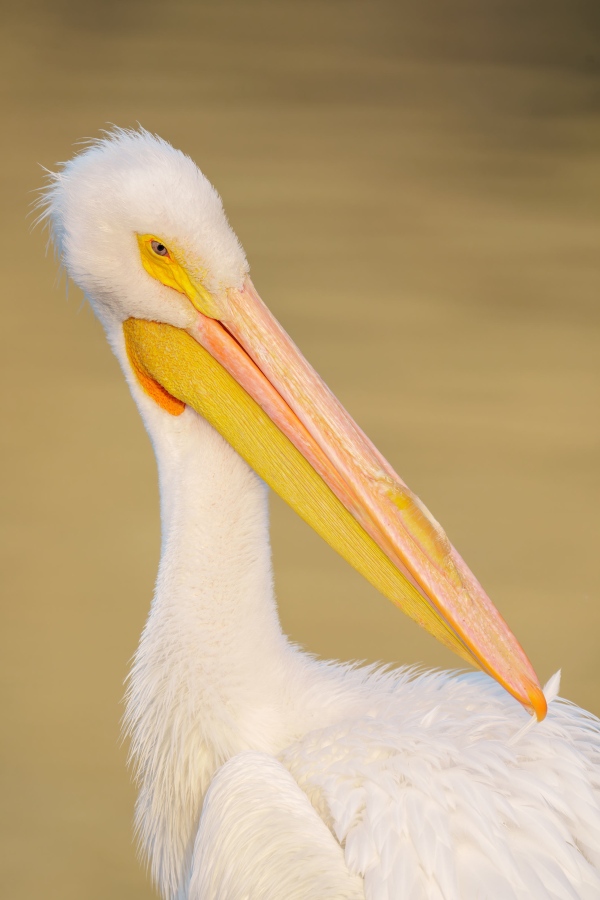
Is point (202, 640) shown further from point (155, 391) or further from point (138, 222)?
point (138, 222)

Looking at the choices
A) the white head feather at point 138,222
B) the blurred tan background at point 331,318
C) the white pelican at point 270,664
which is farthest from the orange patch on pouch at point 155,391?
the blurred tan background at point 331,318

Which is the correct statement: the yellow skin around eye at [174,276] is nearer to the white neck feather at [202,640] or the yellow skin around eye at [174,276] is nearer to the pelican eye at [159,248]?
the pelican eye at [159,248]

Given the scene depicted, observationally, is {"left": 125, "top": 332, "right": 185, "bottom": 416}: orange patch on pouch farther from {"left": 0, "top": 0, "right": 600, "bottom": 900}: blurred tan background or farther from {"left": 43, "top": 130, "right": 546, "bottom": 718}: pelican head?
{"left": 0, "top": 0, "right": 600, "bottom": 900}: blurred tan background

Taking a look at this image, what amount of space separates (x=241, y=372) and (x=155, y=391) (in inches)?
7.6

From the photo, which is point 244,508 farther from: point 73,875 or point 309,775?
point 73,875

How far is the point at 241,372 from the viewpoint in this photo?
1.80 metres

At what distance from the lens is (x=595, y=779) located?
173 cm

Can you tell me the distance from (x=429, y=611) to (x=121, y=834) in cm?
132

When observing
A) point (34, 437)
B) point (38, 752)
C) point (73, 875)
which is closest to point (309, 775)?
point (73, 875)

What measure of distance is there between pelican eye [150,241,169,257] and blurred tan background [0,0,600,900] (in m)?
0.67

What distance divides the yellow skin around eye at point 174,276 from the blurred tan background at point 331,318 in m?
0.65

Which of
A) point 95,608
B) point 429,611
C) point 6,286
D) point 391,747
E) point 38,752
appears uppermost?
point 6,286

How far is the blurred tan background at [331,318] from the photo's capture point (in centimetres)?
309

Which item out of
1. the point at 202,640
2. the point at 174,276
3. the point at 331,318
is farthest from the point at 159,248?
the point at 331,318
